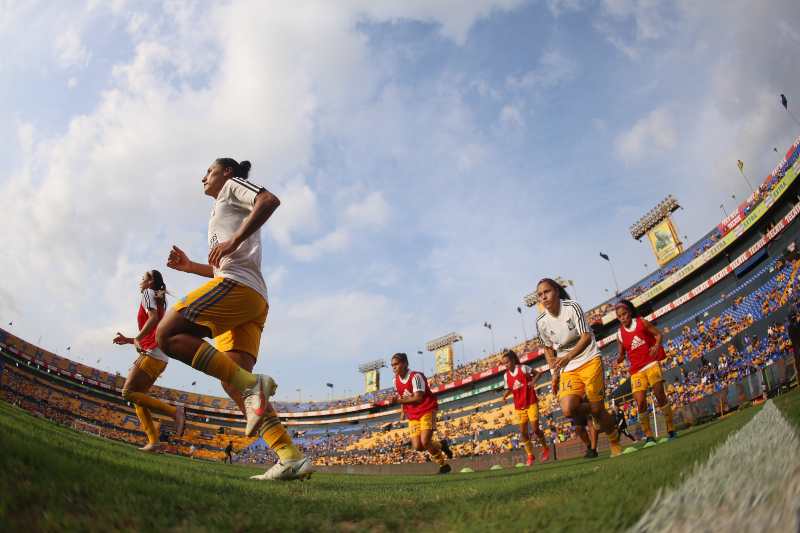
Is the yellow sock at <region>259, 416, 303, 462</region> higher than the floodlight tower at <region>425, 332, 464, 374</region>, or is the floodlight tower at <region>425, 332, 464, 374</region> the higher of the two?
the floodlight tower at <region>425, 332, 464, 374</region>

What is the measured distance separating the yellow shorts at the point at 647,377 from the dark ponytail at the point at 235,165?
23.3 feet

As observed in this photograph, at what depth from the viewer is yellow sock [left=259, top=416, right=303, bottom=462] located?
353 centimetres

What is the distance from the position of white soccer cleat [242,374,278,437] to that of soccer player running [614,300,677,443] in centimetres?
609

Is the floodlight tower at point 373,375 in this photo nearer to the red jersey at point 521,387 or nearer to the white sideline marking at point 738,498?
the red jersey at point 521,387

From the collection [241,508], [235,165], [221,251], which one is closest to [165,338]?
[221,251]

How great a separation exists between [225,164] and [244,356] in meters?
1.86

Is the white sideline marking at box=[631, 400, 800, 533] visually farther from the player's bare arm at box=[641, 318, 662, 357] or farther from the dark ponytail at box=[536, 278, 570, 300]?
the player's bare arm at box=[641, 318, 662, 357]

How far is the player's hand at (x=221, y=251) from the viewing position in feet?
11.2

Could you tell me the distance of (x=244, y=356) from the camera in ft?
13.5

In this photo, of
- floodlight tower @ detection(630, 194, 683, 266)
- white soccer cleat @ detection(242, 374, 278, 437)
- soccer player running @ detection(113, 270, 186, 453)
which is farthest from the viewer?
floodlight tower @ detection(630, 194, 683, 266)

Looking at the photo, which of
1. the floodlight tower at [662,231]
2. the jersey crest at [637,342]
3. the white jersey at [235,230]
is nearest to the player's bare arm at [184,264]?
the white jersey at [235,230]

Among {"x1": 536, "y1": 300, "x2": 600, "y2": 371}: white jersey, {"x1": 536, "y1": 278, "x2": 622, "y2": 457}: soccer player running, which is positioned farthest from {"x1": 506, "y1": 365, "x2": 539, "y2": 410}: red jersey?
{"x1": 536, "y1": 300, "x2": 600, "y2": 371}: white jersey

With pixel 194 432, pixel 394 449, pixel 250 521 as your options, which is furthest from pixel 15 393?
pixel 250 521

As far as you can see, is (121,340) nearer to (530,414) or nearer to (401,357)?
(401,357)
